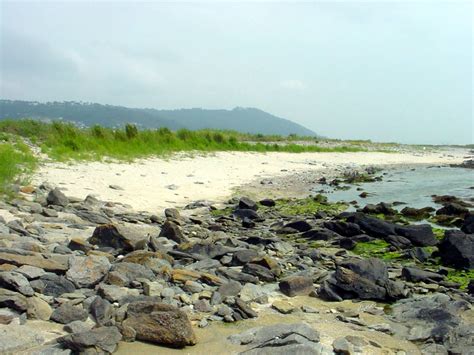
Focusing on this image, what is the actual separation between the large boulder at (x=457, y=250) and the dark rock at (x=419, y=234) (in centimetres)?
115

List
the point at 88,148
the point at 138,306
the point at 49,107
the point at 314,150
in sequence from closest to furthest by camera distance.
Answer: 1. the point at 138,306
2. the point at 88,148
3. the point at 314,150
4. the point at 49,107

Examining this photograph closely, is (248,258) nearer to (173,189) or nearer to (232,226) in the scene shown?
(232,226)

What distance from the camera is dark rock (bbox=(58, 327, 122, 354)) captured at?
4230mm

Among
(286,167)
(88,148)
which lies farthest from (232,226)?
(286,167)

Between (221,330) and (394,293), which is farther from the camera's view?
(394,293)

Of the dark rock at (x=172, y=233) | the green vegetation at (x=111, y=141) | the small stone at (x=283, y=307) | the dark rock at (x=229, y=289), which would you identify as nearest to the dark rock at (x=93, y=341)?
the dark rock at (x=229, y=289)

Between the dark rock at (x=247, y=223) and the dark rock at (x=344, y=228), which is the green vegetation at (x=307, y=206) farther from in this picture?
the dark rock at (x=344, y=228)

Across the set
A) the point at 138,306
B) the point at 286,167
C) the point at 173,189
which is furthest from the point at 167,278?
the point at 286,167

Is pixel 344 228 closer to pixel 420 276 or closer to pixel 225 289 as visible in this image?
pixel 420 276

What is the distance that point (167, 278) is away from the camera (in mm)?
6285

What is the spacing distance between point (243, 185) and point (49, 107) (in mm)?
132386

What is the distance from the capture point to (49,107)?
455 feet

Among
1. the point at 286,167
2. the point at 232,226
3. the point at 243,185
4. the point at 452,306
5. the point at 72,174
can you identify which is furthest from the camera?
the point at 286,167

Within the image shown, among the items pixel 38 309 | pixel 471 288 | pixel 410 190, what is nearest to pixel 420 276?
pixel 471 288
